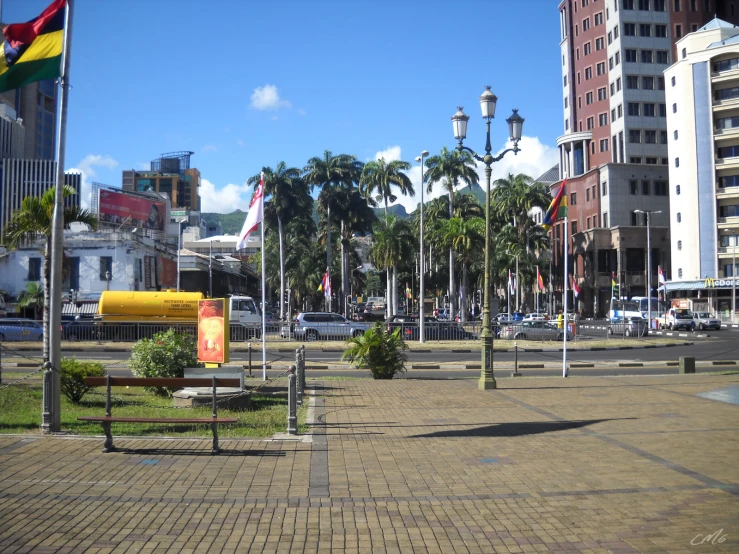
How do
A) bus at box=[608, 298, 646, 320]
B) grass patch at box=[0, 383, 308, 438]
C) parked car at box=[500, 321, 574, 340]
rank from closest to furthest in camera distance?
grass patch at box=[0, 383, 308, 438] → parked car at box=[500, 321, 574, 340] → bus at box=[608, 298, 646, 320]

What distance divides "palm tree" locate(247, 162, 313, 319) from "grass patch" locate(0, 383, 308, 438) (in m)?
45.7

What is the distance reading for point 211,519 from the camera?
6.54 metres

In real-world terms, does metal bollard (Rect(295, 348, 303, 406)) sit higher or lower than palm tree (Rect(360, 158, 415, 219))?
lower

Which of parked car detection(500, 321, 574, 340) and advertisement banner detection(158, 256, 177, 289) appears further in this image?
advertisement banner detection(158, 256, 177, 289)

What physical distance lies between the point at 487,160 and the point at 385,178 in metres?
45.4

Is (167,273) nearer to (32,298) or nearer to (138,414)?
(32,298)

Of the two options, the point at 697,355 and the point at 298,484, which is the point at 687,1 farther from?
the point at 298,484

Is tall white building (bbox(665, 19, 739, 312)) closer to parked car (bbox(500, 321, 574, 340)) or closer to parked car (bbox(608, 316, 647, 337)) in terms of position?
parked car (bbox(608, 316, 647, 337))

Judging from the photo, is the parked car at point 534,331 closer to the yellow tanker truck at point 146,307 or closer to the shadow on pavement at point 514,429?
the yellow tanker truck at point 146,307

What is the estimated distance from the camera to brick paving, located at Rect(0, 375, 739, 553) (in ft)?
19.6

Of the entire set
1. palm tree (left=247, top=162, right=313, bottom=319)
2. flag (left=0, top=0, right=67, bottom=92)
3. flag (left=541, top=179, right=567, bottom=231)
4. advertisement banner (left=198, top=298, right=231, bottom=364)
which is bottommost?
advertisement banner (left=198, top=298, right=231, bottom=364)

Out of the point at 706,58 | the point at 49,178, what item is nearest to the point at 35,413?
the point at 706,58

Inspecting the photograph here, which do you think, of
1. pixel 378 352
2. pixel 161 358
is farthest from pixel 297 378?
pixel 378 352

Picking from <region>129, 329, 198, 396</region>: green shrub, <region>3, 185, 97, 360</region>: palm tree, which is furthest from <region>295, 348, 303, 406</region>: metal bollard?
<region>3, 185, 97, 360</region>: palm tree
